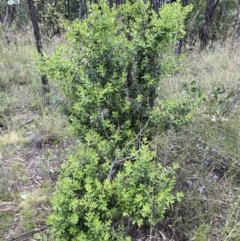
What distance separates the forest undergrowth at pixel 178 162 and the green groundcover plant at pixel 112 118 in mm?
225

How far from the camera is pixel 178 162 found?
216 cm

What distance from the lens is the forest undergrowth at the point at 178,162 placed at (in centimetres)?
188

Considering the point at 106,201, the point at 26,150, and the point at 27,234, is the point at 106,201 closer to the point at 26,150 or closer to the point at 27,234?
the point at 27,234

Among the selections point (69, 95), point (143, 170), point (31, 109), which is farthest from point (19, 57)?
point (143, 170)

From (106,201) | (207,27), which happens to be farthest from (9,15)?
(106,201)

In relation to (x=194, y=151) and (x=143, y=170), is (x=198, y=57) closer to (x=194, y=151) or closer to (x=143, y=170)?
(x=194, y=151)

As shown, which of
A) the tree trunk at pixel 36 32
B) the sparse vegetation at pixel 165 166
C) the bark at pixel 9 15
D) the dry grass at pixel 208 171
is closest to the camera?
the sparse vegetation at pixel 165 166

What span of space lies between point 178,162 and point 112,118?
2.08 feet

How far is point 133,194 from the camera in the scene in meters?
1.53

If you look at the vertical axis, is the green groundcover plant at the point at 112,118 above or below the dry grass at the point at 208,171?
above

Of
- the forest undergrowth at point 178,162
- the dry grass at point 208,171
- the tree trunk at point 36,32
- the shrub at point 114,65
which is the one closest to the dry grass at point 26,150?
the forest undergrowth at point 178,162

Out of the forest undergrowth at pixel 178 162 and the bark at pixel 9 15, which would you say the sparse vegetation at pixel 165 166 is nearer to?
the forest undergrowth at pixel 178 162

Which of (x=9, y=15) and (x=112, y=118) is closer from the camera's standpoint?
(x=112, y=118)

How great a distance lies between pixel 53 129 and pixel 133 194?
1.70 meters
